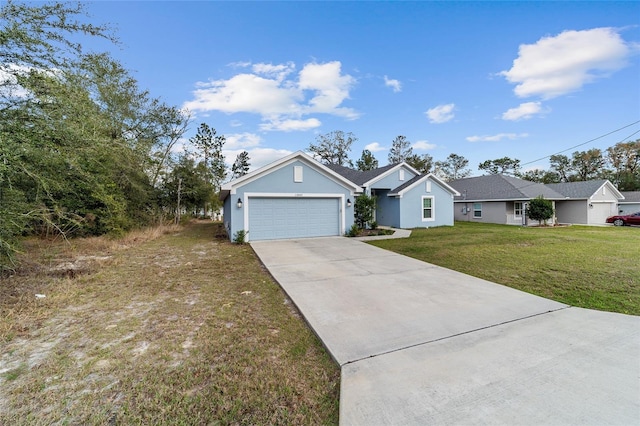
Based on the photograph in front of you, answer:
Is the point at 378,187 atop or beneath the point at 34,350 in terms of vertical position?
atop

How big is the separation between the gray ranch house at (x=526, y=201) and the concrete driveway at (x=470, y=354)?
18203mm

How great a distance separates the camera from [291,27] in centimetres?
1157

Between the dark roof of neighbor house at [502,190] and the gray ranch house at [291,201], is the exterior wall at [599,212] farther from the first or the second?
the gray ranch house at [291,201]

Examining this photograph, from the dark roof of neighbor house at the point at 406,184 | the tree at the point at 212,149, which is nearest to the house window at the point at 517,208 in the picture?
the dark roof of neighbor house at the point at 406,184

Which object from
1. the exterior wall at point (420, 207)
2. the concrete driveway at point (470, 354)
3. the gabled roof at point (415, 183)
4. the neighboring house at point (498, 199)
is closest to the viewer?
the concrete driveway at point (470, 354)

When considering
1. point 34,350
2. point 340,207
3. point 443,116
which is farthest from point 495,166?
point 34,350

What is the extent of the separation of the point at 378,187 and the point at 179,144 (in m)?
16.2

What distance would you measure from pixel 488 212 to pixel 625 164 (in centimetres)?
3103

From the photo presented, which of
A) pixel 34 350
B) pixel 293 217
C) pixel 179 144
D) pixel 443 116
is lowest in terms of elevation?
pixel 34 350

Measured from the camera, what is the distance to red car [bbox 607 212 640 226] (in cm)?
1892

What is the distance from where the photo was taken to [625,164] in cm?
3491

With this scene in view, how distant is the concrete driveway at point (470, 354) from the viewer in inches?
78.4

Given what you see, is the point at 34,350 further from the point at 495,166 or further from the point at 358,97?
the point at 495,166

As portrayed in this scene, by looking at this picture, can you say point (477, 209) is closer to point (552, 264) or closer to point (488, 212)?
point (488, 212)
